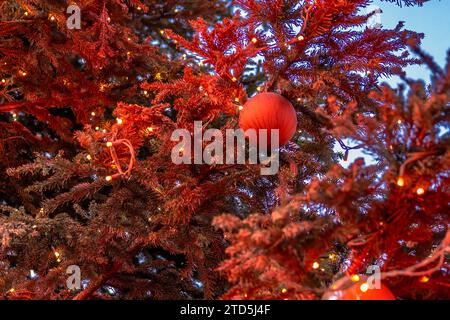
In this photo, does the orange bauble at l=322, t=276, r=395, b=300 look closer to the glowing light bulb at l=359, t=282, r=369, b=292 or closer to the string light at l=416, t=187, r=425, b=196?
the glowing light bulb at l=359, t=282, r=369, b=292

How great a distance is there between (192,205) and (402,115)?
893mm

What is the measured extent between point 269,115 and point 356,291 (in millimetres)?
682

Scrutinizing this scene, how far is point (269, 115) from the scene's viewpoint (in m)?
1.65

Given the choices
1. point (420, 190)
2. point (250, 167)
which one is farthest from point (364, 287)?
point (250, 167)

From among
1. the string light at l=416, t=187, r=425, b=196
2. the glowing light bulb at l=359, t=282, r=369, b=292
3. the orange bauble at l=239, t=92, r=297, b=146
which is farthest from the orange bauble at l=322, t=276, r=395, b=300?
the orange bauble at l=239, t=92, r=297, b=146

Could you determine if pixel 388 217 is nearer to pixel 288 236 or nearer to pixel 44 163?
pixel 288 236

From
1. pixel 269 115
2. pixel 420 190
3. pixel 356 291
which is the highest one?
pixel 269 115

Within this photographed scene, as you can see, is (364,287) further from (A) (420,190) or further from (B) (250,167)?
(B) (250,167)

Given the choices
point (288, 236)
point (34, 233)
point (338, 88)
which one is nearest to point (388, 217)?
point (288, 236)

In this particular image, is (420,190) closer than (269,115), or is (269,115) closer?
(420,190)

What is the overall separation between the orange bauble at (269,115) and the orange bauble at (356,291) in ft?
2.05

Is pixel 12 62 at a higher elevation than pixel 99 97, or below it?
higher

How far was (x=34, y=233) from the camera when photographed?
2168 millimetres
